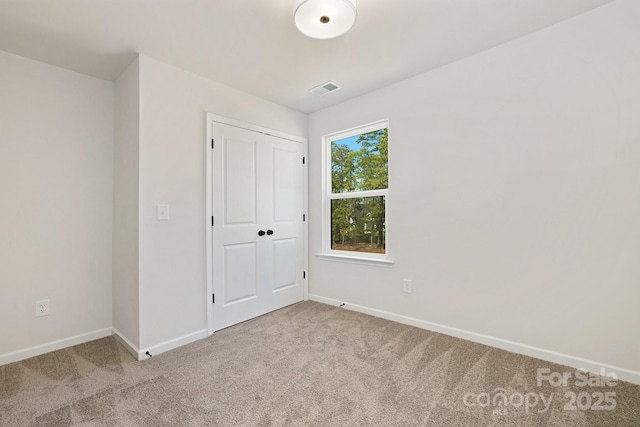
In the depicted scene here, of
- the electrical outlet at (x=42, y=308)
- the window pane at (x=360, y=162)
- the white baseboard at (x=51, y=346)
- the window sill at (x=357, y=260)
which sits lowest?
the white baseboard at (x=51, y=346)

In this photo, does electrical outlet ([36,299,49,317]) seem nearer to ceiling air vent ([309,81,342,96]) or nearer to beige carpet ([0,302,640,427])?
beige carpet ([0,302,640,427])

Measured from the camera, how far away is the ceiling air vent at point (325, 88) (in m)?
2.92

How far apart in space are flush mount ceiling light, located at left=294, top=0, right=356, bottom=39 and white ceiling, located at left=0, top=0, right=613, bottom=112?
17cm

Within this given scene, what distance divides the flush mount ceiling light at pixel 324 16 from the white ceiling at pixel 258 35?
17 cm

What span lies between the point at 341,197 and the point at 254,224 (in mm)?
1071

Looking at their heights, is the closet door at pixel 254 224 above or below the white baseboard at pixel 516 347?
above

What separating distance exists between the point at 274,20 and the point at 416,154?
5.47 feet

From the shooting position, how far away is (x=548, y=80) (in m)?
2.13

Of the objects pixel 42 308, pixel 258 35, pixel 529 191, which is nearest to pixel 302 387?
pixel 529 191

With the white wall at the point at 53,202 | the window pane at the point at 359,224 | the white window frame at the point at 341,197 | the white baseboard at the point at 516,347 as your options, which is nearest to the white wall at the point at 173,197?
the white wall at the point at 53,202

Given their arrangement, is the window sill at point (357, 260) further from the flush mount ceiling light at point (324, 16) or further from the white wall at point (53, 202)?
the white wall at point (53, 202)

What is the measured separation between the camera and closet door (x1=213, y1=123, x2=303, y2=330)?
2.85 m

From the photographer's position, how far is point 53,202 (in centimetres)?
246

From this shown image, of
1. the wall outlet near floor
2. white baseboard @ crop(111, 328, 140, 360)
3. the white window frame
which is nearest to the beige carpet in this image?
white baseboard @ crop(111, 328, 140, 360)
